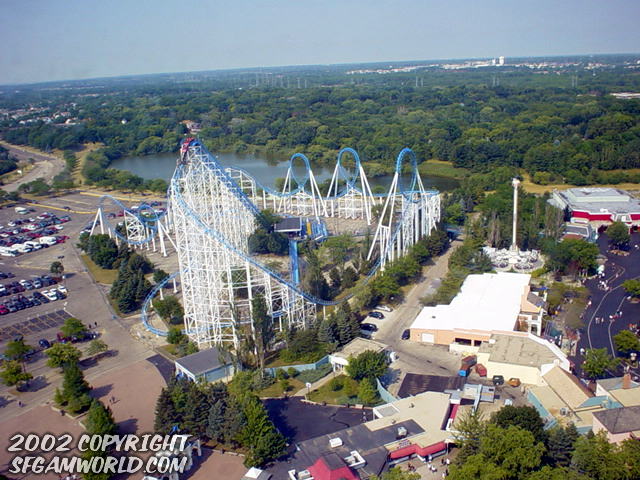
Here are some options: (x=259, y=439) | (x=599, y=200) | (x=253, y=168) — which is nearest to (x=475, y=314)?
(x=259, y=439)

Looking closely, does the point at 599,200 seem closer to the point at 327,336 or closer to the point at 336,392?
the point at 327,336

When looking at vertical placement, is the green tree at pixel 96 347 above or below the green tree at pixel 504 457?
below

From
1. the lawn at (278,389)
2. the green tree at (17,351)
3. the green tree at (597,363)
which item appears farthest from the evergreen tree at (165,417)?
the green tree at (597,363)

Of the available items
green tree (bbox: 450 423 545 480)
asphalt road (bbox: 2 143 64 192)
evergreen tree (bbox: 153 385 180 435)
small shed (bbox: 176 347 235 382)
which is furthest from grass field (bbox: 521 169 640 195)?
asphalt road (bbox: 2 143 64 192)

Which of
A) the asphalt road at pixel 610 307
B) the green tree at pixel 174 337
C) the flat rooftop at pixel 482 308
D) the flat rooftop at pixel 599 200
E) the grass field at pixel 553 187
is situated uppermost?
the flat rooftop at pixel 599 200

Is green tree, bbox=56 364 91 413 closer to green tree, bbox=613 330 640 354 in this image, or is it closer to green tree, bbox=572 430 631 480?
green tree, bbox=572 430 631 480

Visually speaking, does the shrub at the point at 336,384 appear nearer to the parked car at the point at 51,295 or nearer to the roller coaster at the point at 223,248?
the roller coaster at the point at 223,248
